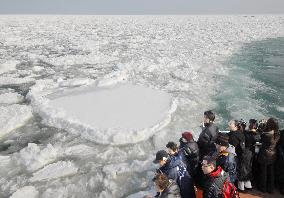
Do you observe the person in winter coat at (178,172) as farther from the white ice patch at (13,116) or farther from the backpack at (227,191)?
the white ice patch at (13,116)

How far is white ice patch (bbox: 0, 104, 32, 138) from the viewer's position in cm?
851

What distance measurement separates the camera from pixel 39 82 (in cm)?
1266

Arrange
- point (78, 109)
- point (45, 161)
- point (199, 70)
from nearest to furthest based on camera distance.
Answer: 1. point (45, 161)
2. point (78, 109)
3. point (199, 70)

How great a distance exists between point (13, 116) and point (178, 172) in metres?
6.06

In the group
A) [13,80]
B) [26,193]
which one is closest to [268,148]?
[26,193]

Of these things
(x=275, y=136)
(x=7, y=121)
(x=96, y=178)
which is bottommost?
(x=96, y=178)

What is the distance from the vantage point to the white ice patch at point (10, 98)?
10.6 meters

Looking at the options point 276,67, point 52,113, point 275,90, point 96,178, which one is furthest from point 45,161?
point 276,67

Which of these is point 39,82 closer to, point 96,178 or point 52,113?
point 52,113

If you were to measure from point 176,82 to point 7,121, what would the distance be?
6538 millimetres

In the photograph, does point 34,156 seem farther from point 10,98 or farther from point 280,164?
point 280,164

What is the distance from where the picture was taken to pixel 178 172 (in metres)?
4.32

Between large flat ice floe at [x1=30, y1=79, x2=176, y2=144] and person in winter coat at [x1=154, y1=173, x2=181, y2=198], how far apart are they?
13.3 feet

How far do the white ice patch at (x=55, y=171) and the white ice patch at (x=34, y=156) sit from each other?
22cm
